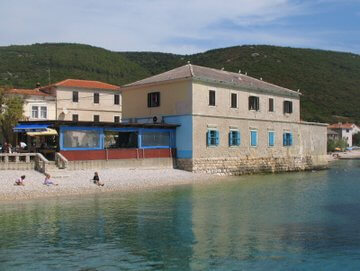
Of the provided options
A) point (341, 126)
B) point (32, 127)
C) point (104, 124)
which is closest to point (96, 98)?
point (104, 124)

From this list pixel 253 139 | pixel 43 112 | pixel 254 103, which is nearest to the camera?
pixel 253 139

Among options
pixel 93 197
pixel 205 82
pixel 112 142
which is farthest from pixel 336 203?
pixel 112 142

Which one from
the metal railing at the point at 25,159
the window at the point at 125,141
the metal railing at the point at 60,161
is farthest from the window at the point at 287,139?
the metal railing at the point at 25,159

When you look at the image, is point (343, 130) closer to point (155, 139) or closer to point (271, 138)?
point (271, 138)

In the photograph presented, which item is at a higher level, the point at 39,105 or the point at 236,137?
the point at 39,105

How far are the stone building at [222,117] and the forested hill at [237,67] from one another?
129ft

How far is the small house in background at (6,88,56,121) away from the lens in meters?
50.9

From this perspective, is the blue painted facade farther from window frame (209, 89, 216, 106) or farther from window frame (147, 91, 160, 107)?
window frame (209, 89, 216, 106)

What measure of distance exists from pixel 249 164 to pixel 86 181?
1778 cm

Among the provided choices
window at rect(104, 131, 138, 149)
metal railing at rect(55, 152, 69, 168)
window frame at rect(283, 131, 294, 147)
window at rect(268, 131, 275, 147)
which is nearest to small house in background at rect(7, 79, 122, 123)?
window at rect(104, 131, 138, 149)

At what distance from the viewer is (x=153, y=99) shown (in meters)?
40.5

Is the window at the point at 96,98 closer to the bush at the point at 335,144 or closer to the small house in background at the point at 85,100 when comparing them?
the small house in background at the point at 85,100

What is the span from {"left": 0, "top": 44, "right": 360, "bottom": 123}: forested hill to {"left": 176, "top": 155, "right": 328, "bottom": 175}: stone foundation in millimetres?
43084

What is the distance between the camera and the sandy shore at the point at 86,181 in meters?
25.0
